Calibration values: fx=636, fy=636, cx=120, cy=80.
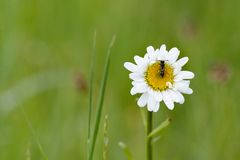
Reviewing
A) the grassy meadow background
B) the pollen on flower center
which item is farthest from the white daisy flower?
the grassy meadow background

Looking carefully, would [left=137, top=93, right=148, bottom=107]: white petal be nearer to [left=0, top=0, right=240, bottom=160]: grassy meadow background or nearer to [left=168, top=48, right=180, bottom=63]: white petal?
[left=168, top=48, right=180, bottom=63]: white petal

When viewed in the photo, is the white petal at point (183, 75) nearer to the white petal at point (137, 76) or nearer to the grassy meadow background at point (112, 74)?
the white petal at point (137, 76)

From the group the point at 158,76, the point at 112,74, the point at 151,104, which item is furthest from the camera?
the point at 112,74

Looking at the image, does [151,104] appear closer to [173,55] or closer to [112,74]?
[173,55]

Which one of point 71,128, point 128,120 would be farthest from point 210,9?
point 71,128

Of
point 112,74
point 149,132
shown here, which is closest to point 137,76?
point 149,132

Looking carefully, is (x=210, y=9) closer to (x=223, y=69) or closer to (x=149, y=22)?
(x=149, y=22)

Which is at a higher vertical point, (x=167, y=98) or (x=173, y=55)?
(x=173, y=55)

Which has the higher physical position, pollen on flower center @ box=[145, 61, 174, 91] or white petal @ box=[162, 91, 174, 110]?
pollen on flower center @ box=[145, 61, 174, 91]
